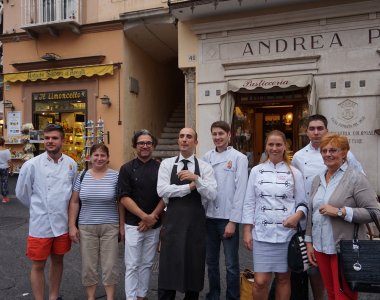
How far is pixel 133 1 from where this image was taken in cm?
1227

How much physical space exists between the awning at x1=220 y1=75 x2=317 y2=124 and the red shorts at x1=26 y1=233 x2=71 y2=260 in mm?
7400

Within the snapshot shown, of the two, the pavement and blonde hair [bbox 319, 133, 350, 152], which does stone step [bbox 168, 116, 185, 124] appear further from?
blonde hair [bbox 319, 133, 350, 152]

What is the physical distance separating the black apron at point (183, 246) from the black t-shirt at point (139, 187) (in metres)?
0.33

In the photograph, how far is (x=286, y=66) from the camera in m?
10.1

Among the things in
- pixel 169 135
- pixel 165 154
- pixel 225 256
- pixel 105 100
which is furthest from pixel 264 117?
pixel 225 256

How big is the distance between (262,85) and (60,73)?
704 cm

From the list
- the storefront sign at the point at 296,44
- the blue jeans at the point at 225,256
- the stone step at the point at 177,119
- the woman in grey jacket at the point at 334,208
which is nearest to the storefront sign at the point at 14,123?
the stone step at the point at 177,119

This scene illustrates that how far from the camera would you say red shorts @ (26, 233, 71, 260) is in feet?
12.3

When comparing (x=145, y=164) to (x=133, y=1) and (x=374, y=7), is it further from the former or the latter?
(x=133, y=1)

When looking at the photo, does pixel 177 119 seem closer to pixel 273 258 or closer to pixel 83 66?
pixel 83 66

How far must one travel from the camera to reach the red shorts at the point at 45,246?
12.3ft

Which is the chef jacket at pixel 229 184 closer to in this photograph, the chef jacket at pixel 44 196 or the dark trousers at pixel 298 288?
the dark trousers at pixel 298 288

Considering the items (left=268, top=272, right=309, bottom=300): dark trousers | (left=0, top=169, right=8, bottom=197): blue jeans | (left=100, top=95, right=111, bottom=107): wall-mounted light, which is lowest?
(left=268, top=272, right=309, bottom=300): dark trousers

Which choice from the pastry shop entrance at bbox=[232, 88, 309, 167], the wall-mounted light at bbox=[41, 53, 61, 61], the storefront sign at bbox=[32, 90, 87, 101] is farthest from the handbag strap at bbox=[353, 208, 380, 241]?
the wall-mounted light at bbox=[41, 53, 61, 61]
